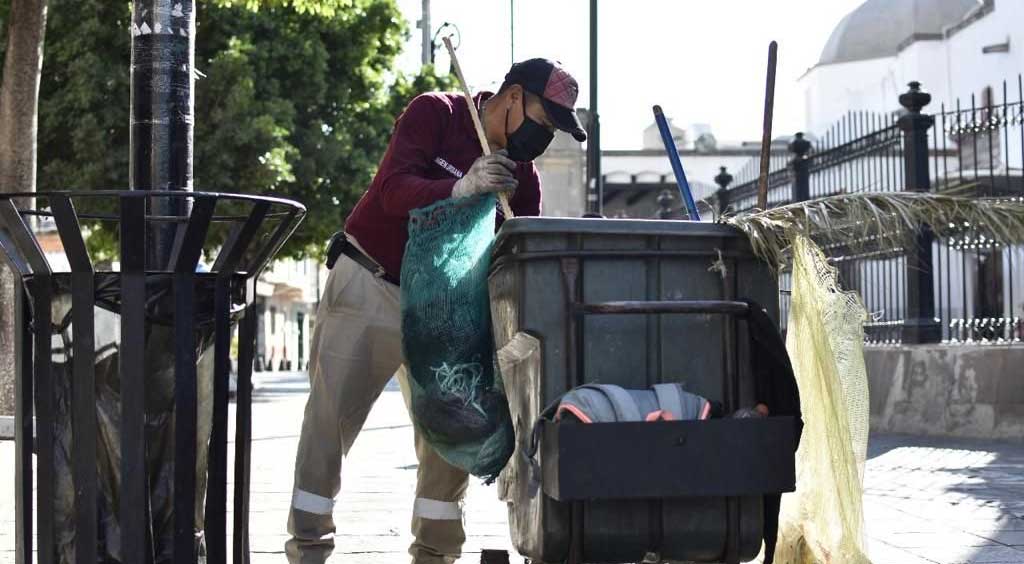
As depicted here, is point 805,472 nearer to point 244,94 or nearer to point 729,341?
point 729,341

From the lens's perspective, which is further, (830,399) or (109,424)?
(830,399)

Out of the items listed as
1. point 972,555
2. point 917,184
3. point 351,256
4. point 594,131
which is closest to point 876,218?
point 351,256

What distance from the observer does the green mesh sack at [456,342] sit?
3646mm

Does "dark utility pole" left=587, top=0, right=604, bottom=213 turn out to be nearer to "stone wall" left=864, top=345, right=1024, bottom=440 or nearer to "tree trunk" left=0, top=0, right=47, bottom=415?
"stone wall" left=864, top=345, right=1024, bottom=440

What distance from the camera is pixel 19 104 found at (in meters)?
11.4

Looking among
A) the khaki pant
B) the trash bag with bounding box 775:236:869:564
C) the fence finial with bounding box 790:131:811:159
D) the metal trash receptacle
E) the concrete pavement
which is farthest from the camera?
the fence finial with bounding box 790:131:811:159

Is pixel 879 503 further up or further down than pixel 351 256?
further down

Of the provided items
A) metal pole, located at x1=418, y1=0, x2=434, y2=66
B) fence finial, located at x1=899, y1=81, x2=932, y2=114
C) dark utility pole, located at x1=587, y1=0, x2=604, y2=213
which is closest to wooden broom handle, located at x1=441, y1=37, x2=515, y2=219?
fence finial, located at x1=899, y1=81, x2=932, y2=114

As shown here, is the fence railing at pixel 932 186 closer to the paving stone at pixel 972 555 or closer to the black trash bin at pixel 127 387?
the paving stone at pixel 972 555

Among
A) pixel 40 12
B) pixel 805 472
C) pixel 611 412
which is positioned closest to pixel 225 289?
pixel 611 412

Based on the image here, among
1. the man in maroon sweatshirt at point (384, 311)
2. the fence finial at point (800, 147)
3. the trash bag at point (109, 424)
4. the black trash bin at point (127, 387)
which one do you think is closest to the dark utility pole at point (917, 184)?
the fence finial at point (800, 147)

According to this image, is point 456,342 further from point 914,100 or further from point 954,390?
point 914,100

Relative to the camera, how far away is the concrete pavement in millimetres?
5782

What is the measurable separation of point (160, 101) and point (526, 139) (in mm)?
1335
